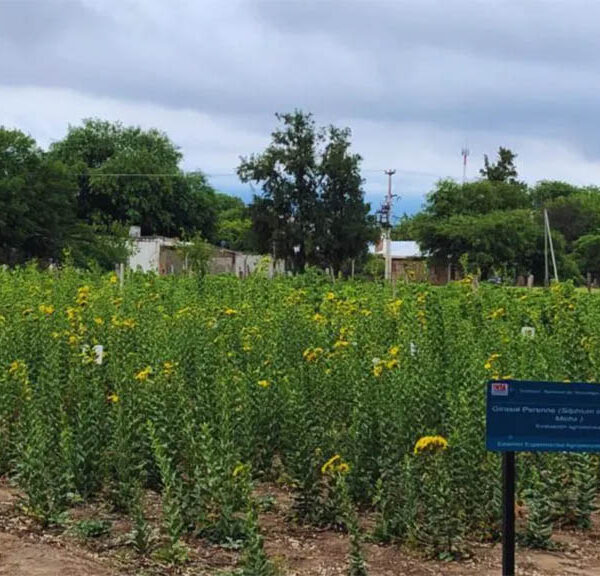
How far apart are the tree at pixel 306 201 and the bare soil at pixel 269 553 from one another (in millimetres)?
43223

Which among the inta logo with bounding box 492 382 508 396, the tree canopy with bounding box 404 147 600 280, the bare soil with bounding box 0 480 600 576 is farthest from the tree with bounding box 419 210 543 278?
the inta logo with bounding box 492 382 508 396

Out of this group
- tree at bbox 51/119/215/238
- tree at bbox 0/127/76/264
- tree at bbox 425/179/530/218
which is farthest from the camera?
tree at bbox 51/119/215/238

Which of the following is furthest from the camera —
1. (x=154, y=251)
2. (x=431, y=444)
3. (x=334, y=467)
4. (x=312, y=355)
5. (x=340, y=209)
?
(x=154, y=251)

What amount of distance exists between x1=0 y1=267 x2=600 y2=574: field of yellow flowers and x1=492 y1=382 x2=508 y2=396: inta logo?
73 centimetres

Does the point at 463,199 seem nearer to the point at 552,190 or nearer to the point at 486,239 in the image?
the point at 486,239

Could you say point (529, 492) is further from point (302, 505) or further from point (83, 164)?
point (83, 164)

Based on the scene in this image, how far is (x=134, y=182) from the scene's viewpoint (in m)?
61.9

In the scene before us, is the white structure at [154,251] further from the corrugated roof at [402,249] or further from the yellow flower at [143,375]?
the yellow flower at [143,375]

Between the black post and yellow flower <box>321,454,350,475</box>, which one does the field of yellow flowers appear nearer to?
yellow flower <box>321,454,350,475</box>

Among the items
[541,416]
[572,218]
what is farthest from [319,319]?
[572,218]

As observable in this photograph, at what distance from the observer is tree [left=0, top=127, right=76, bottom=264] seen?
4288 centimetres

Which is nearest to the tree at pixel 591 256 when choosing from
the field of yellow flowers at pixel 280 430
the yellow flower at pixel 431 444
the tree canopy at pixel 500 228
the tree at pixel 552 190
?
the tree canopy at pixel 500 228

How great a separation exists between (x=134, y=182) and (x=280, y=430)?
2271 inches

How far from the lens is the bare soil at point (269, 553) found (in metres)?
4.06
